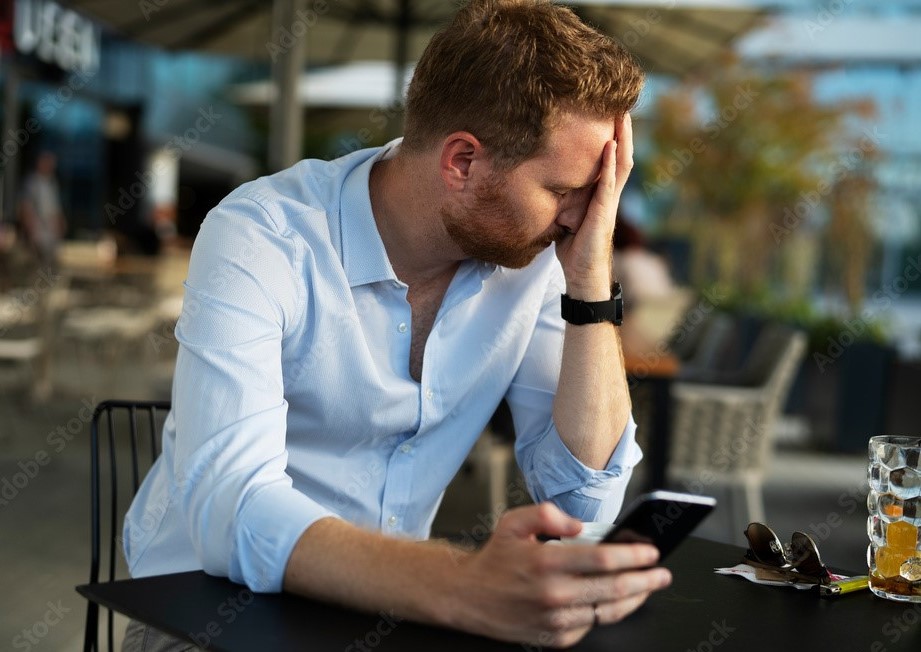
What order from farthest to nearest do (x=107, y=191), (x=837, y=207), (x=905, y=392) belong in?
(x=107, y=191)
(x=837, y=207)
(x=905, y=392)

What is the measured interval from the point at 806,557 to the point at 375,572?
0.56 metres

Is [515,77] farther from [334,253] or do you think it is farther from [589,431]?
[589,431]

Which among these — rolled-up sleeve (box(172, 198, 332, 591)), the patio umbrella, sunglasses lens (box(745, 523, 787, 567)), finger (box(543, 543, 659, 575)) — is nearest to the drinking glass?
sunglasses lens (box(745, 523, 787, 567))

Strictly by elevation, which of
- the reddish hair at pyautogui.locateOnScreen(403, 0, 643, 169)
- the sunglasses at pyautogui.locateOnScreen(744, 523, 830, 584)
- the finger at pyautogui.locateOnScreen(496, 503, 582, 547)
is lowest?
the sunglasses at pyautogui.locateOnScreen(744, 523, 830, 584)

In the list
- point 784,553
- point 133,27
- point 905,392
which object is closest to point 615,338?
point 784,553

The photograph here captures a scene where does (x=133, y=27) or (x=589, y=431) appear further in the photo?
(x=133, y=27)

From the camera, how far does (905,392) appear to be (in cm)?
569

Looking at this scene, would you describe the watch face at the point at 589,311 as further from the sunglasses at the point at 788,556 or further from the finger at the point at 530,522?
the finger at the point at 530,522

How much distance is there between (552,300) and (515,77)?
0.44 meters

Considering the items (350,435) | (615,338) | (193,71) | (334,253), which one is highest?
(193,71)

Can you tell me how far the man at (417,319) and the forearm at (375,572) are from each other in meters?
0.02

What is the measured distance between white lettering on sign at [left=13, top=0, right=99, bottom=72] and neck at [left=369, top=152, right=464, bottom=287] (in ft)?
33.8

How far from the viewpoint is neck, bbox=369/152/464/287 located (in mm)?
1589

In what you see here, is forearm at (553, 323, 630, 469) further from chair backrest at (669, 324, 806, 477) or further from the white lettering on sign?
the white lettering on sign
